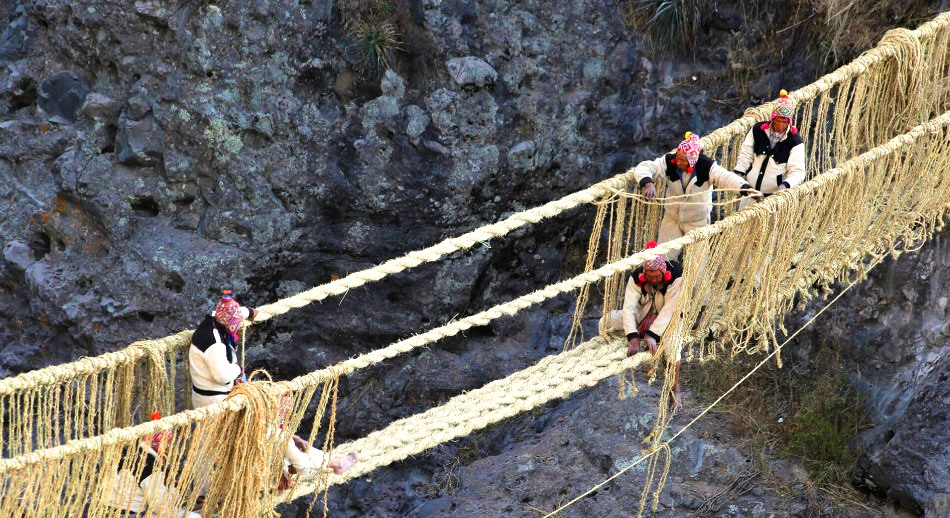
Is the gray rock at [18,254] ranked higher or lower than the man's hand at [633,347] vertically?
lower

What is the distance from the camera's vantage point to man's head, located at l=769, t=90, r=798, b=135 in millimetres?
5152

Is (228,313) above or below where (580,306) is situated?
above

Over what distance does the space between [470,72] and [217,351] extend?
283cm

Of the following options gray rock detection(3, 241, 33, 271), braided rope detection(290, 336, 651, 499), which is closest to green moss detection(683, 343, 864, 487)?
braided rope detection(290, 336, 651, 499)

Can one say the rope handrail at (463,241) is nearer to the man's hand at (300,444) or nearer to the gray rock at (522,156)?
the man's hand at (300,444)

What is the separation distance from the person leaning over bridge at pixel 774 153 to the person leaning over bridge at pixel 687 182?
1.07 feet

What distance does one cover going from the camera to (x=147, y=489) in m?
3.99

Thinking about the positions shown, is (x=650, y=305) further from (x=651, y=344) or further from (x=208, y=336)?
(x=208, y=336)

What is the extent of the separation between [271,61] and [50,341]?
2.14 m

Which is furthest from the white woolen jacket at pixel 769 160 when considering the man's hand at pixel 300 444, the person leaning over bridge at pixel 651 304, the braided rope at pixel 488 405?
Answer: the man's hand at pixel 300 444

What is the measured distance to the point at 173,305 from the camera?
6.41 m

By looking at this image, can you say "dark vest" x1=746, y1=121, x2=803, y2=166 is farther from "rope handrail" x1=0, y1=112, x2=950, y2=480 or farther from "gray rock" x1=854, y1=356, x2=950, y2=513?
"gray rock" x1=854, y1=356, x2=950, y2=513

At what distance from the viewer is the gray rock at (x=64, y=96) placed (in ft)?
21.2

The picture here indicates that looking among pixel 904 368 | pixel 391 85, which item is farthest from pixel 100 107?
pixel 904 368
